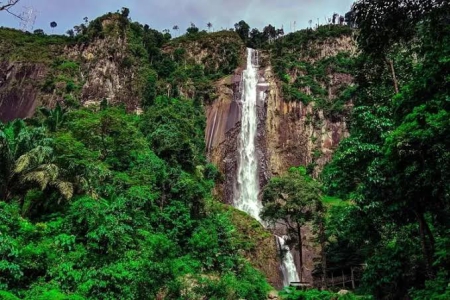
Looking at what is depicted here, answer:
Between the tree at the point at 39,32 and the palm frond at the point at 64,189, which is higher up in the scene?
the tree at the point at 39,32

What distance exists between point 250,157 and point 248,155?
0.33 meters

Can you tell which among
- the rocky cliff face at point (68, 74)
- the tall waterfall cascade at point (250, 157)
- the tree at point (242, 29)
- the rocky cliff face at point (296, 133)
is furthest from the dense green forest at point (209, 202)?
the tree at point (242, 29)

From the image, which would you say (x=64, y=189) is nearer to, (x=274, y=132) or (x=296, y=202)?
(x=296, y=202)

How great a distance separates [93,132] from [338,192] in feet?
40.7

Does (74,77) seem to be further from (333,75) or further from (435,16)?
(435,16)

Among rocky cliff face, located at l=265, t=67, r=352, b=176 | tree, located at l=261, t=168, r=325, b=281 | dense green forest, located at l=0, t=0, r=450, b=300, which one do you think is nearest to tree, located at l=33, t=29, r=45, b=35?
rocky cliff face, located at l=265, t=67, r=352, b=176

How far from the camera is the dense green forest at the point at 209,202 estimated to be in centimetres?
850

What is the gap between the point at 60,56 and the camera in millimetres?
63250

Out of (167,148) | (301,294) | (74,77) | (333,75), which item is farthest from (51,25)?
(301,294)

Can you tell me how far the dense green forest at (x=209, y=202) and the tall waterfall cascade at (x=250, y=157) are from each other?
38.6 ft

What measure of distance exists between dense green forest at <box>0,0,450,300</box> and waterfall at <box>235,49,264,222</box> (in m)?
14.5

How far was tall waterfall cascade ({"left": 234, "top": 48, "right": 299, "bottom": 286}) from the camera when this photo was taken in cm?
3578

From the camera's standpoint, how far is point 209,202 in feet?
80.5

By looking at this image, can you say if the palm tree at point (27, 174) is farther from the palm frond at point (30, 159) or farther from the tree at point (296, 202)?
the tree at point (296, 202)
